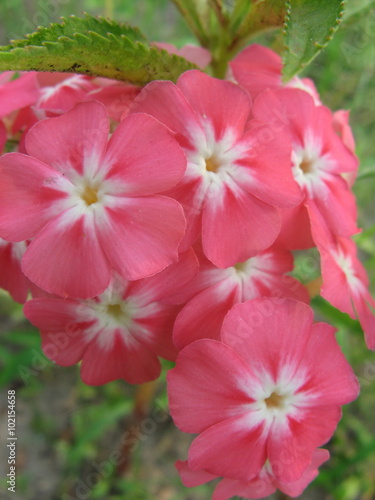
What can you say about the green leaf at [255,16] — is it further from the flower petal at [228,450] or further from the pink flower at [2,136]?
the flower petal at [228,450]

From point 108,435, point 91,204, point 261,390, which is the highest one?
point 91,204

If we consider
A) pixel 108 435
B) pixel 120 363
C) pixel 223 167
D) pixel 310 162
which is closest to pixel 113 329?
pixel 120 363

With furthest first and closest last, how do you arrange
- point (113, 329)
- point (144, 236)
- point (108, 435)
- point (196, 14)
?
point (108, 435)
point (196, 14)
point (113, 329)
point (144, 236)

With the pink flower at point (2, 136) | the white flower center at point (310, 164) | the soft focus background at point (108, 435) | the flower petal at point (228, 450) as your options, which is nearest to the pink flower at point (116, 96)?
the pink flower at point (2, 136)

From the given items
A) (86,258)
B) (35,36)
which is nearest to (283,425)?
(86,258)

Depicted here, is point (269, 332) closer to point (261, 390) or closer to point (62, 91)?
point (261, 390)

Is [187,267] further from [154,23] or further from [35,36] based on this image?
[154,23]

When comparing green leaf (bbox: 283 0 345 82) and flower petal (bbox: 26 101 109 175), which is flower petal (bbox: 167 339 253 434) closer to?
flower petal (bbox: 26 101 109 175)
